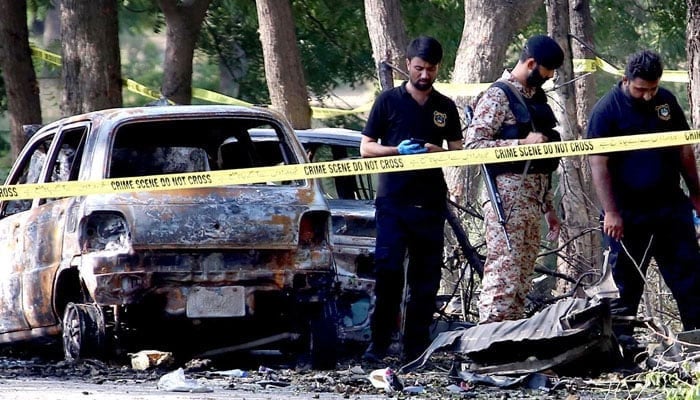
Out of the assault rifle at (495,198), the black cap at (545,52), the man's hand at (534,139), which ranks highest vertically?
the black cap at (545,52)

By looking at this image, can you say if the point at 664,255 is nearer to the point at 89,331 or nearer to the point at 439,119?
the point at 439,119

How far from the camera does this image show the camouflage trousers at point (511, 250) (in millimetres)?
8539

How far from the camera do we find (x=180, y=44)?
55.8 ft

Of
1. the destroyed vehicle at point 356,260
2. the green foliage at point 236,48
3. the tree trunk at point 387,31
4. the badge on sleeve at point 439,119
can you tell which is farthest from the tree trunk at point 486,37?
the green foliage at point 236,48

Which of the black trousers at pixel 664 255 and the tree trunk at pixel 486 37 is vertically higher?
the tree trunk at pixel 486 37

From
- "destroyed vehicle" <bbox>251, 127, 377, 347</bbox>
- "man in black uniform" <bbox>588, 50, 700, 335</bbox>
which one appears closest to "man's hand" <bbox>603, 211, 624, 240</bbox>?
"man in black uniform" <bbox>588, 50, 700, 335</bbox>

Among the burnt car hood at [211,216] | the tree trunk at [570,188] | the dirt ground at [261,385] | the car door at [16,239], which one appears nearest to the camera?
the dirt ground at [261,385]

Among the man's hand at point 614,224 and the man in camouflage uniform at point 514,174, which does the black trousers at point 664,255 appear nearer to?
the man's hand at point 614,224

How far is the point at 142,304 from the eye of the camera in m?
8.85

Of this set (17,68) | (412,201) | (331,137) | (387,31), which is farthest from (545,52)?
(17,68)

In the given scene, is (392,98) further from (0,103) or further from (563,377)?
(0,103)

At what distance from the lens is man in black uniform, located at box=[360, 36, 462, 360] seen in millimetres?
9102

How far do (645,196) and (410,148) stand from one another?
1.35 metres

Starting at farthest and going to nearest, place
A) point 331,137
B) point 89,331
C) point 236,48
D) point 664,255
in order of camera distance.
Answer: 1. point 236,48
2. point 331,137
3. point 89,331
4. point 664,255
